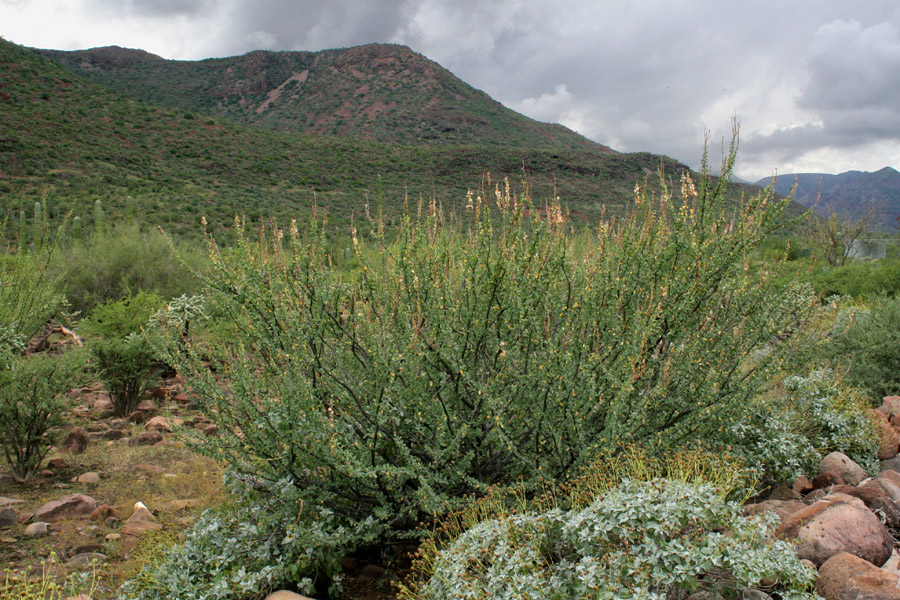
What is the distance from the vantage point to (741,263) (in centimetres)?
454

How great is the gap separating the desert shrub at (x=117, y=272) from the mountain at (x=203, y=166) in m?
8.33

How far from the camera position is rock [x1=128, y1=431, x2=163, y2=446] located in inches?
258

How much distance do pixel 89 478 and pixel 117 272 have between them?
7.32 meters

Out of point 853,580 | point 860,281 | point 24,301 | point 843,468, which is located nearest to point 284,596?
point 853,580

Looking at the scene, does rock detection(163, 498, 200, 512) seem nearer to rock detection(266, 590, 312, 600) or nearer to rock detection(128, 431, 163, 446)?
rock detection(128, 431, 163, 446)

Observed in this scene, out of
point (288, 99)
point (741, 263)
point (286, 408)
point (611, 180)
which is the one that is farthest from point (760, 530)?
point (288, 99)

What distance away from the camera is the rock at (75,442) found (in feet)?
20.6

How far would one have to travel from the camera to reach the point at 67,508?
4.76 meters

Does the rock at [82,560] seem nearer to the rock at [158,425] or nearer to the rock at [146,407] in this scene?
the rock at [158,425]

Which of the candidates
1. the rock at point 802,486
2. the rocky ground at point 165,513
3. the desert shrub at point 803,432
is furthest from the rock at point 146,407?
the rock at point 802,486

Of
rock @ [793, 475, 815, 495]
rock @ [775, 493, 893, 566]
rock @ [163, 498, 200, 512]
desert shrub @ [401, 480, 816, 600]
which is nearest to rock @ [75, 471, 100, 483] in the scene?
rock @ [163, 498, 200, 512]

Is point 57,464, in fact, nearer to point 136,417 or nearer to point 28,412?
point 28,412

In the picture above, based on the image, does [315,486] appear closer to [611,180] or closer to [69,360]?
[69,360]

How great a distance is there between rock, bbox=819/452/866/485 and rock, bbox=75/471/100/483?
19.8ft
